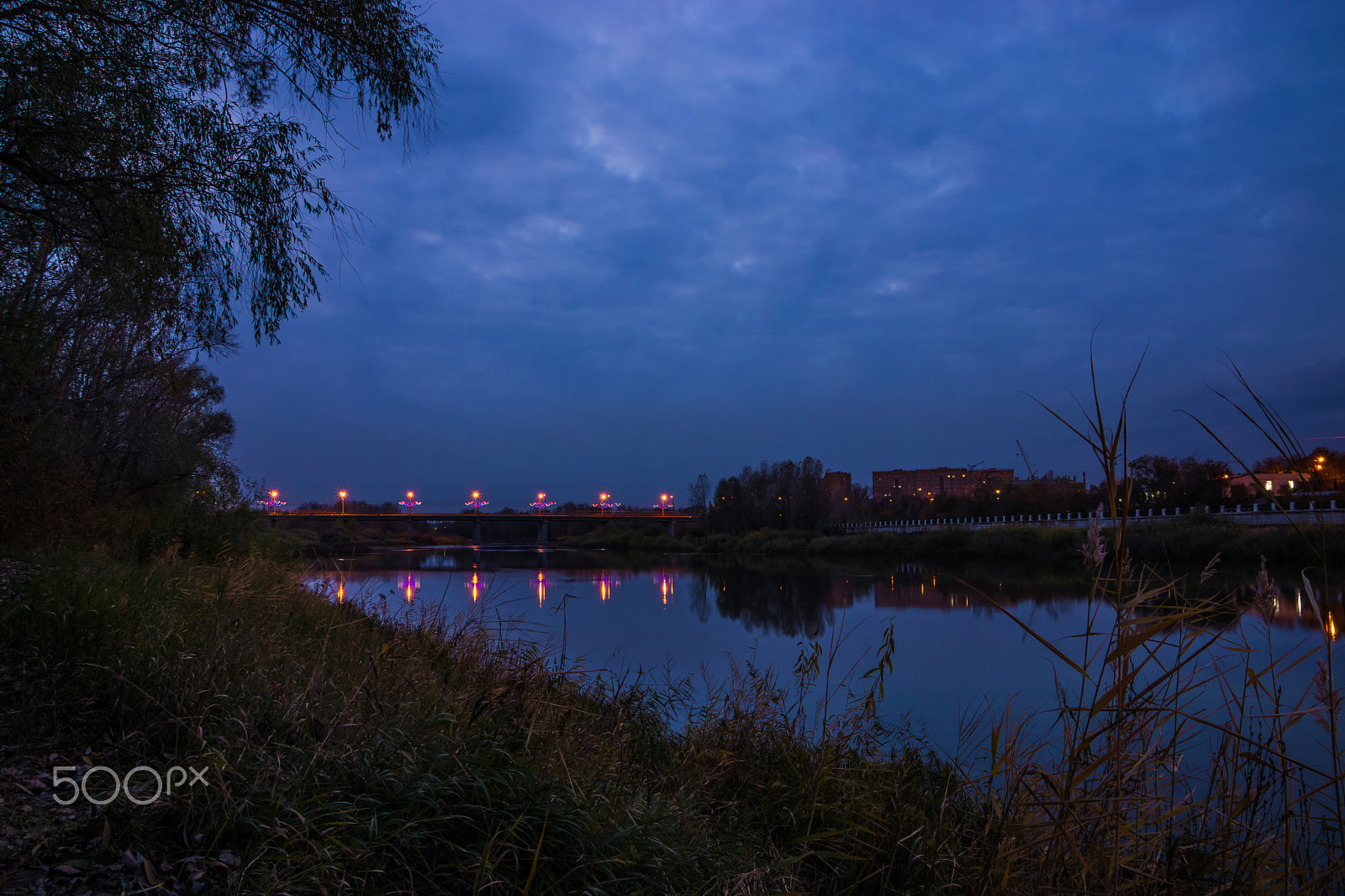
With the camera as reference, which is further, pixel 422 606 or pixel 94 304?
pixel 94 304

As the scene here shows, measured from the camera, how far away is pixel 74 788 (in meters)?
2.45

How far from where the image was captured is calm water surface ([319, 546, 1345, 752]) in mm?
8438

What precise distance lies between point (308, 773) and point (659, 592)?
896 inches

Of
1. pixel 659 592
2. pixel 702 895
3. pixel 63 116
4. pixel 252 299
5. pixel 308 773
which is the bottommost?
pixel 659 592

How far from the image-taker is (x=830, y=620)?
1605 centimetres

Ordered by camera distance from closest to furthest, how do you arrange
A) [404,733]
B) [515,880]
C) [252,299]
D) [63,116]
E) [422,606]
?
[515,880] < [404,733] < [63,116] < [252,299] < [422,606]

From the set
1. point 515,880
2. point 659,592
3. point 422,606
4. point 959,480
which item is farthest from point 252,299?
point 959,480

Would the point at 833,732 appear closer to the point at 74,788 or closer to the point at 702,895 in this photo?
the point at 702,895

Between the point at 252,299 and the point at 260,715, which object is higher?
the point at 252,299

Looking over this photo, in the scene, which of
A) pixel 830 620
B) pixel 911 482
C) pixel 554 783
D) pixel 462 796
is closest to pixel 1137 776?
pixel 554 783

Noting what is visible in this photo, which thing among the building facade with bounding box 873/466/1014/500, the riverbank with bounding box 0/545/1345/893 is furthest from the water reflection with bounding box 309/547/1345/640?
the building facade with bounding box 873/466/1014/500

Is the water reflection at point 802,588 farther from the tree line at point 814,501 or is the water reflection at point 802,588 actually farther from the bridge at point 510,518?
the bridge at point 510,518

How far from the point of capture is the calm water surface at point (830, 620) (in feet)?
27.7

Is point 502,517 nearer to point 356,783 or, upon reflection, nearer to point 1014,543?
point 1014,543
